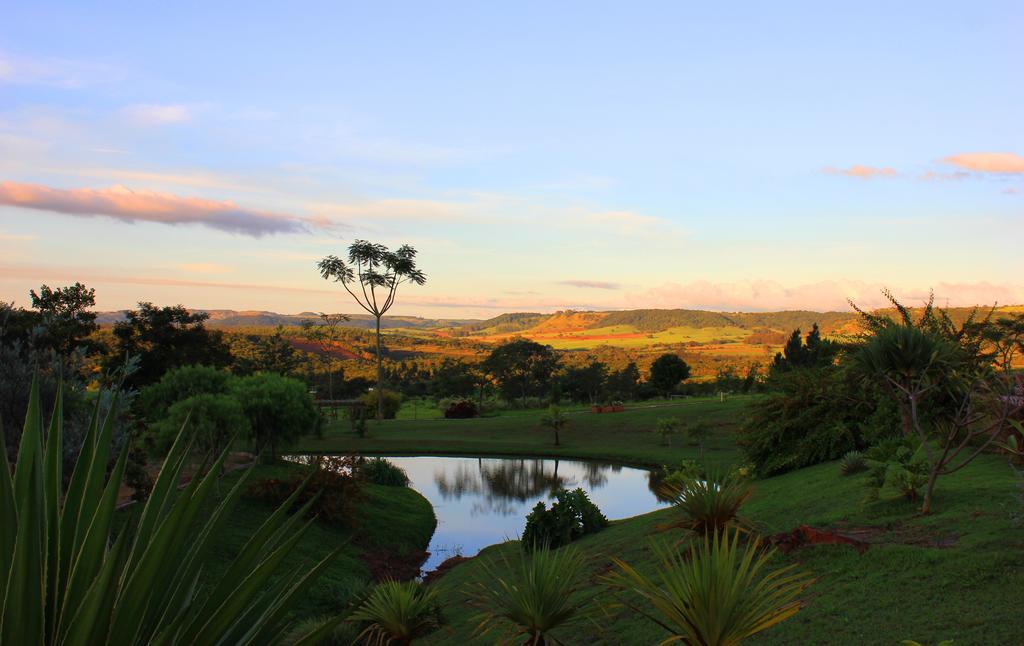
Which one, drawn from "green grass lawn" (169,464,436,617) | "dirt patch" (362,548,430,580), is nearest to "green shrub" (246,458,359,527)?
"green grass lawn" (169,464,436,617)

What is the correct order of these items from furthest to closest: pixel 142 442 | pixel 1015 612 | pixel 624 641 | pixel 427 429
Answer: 1. pixel 427 429
2. pixel 142 442
3. pixel 624 641
4. pixel 1015 612

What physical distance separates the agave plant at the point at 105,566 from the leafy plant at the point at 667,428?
42984 mm

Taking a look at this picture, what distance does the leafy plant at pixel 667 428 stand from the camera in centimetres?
4469

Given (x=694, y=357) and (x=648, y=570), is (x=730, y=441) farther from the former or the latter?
(x=694, y=357)

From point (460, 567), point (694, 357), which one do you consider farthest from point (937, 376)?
point (694, 357)

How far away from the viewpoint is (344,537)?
24.2m

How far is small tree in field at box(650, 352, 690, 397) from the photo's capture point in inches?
3014

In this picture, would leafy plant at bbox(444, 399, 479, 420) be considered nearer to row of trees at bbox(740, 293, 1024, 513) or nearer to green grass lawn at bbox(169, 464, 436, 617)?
green grass lawn at bbox(169, 464, 436, 617)

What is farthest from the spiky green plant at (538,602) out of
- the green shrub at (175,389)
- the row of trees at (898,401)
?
the green shrub at (175,389)

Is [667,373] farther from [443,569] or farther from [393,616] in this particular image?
[393,616]

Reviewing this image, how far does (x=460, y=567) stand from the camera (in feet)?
62.4

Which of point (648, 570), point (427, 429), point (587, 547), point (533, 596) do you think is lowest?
point (427, 429)

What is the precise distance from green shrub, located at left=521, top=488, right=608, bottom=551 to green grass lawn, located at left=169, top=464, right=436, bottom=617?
14.0ft

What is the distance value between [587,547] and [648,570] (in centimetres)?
476
